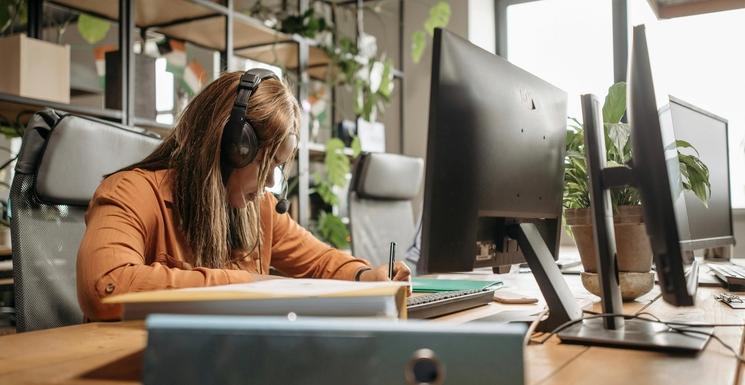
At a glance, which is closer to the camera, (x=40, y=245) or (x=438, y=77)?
(x=438, y=77)

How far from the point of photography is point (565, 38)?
13.6 ft

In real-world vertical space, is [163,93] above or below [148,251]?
above

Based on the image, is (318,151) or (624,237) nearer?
(624,237)

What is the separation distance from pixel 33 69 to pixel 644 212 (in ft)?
6.49

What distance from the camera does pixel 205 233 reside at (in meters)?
1.26

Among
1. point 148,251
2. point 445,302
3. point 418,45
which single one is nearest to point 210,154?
point 148,251

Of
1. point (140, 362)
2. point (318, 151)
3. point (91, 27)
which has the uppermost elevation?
point (91, 27)

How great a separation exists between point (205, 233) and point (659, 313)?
2.65ft

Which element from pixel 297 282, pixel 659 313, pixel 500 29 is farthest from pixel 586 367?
pixel 500 29

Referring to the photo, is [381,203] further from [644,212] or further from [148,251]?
[644,212]

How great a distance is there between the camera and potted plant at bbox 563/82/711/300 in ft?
3.80

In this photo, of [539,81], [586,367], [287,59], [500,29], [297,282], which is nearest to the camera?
[586,367]

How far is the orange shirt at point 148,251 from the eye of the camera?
101 centimetres

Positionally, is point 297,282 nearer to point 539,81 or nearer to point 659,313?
point 539,81
